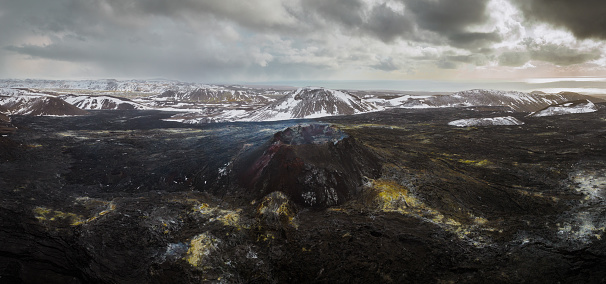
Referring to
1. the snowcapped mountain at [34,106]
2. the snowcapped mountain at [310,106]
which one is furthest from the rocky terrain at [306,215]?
the snowcapped mountain at [34,106]

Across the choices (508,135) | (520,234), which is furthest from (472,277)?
(508,135)

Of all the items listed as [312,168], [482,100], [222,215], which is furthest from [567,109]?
[222,215]

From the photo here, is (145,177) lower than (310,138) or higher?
lower

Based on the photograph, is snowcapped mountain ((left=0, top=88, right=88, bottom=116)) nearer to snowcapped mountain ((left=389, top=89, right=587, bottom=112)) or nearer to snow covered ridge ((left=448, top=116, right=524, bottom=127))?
snow covered ridge ((left=448, top=116, right=524, bottom=127))

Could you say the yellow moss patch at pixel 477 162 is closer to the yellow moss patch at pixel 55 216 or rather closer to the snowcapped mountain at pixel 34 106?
the yellow moss patch at pixel 55 216

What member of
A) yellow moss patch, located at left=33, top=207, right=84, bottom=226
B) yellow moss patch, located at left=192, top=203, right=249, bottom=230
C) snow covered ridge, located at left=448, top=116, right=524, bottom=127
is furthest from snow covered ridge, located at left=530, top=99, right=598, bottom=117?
yellow moss patch, located at left=33, top=207, right=84, bottom=226

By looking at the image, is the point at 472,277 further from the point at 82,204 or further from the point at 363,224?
the point at 82,204

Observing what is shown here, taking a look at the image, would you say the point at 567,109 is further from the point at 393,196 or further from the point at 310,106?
the point at 393,196
